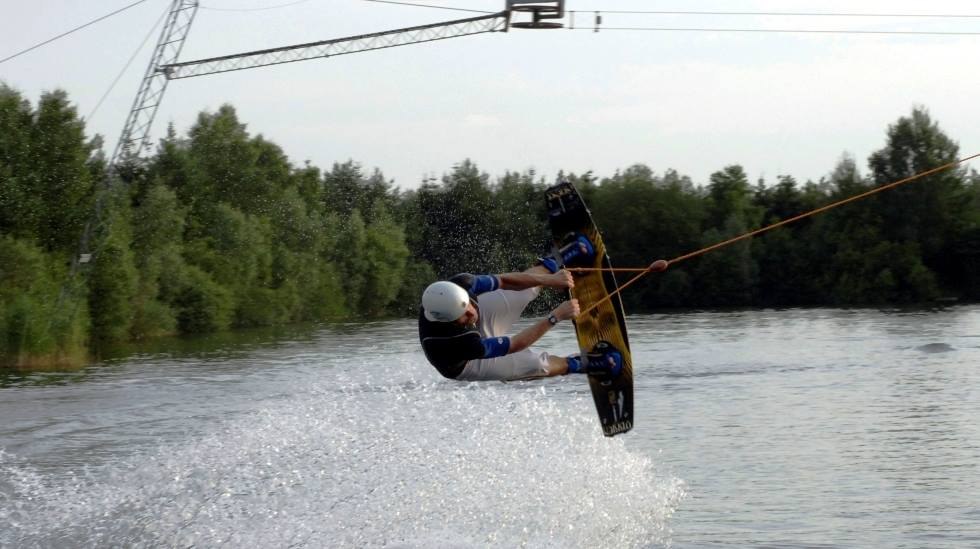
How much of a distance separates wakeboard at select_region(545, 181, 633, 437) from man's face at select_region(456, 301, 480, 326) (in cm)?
124

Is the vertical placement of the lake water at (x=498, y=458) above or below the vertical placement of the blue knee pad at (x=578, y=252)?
below

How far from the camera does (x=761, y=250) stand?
47.5m

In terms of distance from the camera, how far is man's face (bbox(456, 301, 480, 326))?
8.01m

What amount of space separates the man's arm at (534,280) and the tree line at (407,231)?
90.6 feet

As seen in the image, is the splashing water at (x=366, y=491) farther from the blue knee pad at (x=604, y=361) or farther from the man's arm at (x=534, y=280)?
the man's arm at (x=534, y=280)

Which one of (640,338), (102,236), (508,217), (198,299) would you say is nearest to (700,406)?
(640,338)

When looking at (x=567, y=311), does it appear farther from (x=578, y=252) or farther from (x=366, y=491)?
(x=366, y=491)

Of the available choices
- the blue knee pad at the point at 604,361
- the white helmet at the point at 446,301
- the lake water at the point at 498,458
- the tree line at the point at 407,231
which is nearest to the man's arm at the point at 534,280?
the white helmet at the point at 446,301

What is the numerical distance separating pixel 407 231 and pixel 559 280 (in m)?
42.5

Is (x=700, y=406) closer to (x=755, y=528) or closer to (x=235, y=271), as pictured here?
(x=755, y=528)

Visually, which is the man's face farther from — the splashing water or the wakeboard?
the splashing water

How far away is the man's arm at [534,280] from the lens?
830 centimetres

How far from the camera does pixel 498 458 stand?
36.6 ft

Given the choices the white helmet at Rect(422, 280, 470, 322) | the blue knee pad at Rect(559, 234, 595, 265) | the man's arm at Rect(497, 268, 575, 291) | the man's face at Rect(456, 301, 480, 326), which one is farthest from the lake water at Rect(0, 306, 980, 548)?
the blue knee pad at Rect(559, 234, 595, 265)
